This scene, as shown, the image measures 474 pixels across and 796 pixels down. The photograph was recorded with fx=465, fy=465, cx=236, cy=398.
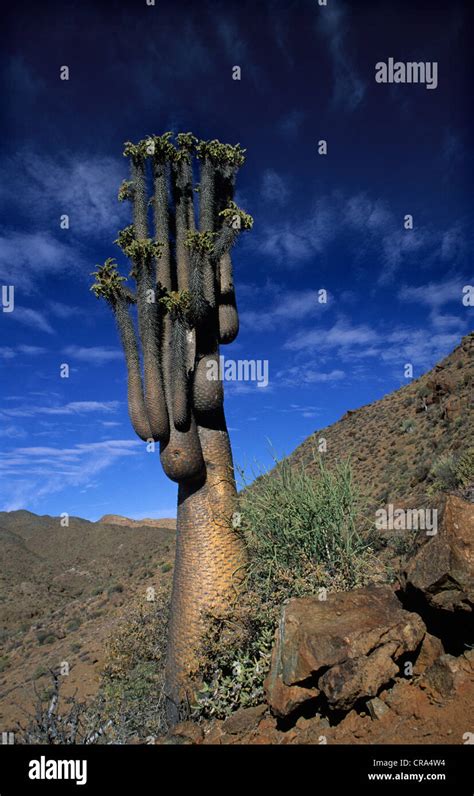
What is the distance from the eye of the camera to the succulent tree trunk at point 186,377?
6.38 meters

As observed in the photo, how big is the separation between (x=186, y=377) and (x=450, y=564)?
414 cm

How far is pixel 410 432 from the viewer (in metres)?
21.9

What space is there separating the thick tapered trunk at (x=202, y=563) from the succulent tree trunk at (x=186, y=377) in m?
0.01

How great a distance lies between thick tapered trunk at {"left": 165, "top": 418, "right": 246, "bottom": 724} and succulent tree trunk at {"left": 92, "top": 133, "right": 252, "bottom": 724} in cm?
1

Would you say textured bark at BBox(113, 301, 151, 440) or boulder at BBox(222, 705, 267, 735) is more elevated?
textured bark at BBox(113, 301, 151, 440)

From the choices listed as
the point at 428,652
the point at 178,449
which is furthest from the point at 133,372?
the point at 428,652

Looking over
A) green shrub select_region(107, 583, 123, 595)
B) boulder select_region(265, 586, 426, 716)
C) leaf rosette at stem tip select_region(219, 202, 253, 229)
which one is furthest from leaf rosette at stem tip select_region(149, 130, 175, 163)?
green shrub select_region(107, 583, 123, 595)

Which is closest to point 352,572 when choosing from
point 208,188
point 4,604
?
point 208,188

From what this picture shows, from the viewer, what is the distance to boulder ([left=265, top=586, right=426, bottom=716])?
3.45 metres

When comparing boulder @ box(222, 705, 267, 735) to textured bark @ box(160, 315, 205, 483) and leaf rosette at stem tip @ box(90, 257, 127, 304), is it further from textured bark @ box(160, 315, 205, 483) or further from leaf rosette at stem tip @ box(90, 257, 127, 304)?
leaf rosette at stem tip @ box(90, 257, 127, 304)

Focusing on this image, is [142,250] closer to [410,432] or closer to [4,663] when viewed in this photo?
[4,663]

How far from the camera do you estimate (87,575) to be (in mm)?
29250

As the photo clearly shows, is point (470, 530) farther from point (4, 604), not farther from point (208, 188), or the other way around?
point (4, 604)
